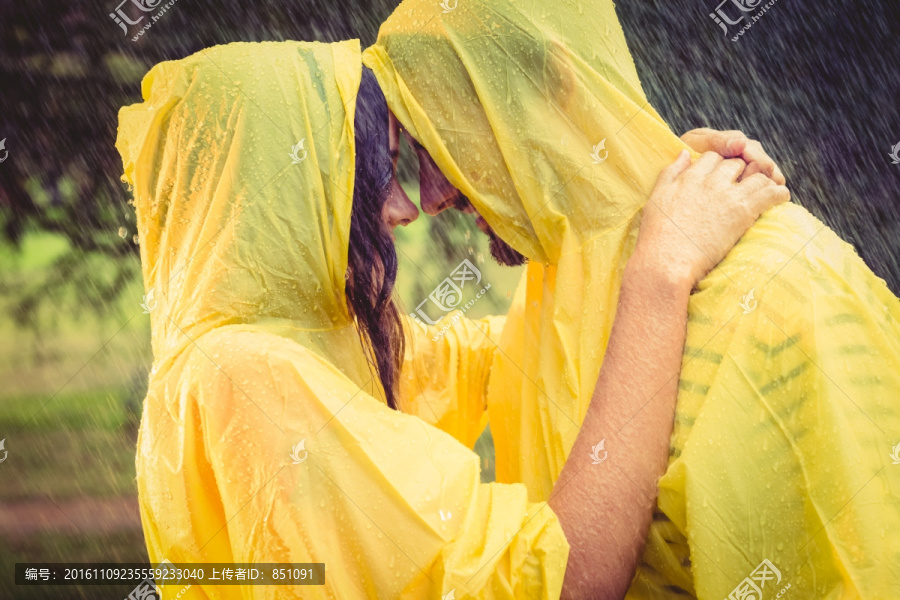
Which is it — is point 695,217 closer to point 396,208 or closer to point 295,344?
point 396,208

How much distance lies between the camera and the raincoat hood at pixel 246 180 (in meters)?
1.39

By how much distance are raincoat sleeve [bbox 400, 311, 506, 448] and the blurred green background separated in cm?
132

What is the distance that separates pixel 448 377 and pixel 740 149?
3.08ft

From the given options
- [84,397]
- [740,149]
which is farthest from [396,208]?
[84,397]

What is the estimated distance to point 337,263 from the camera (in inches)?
58.7

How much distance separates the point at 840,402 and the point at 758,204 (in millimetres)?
428

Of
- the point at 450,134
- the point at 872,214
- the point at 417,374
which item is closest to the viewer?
the point at 450,134

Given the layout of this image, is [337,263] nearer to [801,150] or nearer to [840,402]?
[840,402]

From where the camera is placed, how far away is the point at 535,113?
146 centimetres

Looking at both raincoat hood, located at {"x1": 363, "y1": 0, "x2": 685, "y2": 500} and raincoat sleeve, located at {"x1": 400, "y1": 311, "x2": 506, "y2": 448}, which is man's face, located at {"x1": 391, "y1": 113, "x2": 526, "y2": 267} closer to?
raincoat hood, located at {"x1": 363, "y1": 0, "x2": 685, "y2": 500}

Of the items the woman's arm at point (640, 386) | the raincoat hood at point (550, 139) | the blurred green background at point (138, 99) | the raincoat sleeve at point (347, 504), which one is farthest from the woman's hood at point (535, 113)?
the blurred green background at point (138, 99)

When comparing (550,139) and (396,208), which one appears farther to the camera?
(396,208)

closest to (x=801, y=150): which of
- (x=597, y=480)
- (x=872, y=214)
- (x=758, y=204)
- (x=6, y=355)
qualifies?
(x=872, y=214)

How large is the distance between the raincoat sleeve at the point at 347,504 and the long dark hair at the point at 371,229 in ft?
1.16
